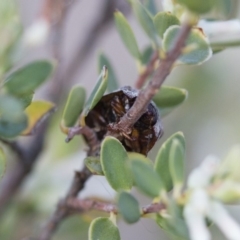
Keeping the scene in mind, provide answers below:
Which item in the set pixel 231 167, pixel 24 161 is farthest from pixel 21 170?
pixel 231 167

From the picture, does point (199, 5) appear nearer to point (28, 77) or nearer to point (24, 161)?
point (28, 77)

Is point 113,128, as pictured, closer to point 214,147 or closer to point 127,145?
point 127,145

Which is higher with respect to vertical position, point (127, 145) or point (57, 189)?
point (127, 145)

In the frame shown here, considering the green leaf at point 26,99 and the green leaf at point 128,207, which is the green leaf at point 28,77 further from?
the green leaf at point 128,207

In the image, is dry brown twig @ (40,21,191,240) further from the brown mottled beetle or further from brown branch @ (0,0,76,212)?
brown branch @ (0,0,76,212)

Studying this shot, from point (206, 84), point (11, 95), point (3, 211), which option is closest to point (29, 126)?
point (11, 95)

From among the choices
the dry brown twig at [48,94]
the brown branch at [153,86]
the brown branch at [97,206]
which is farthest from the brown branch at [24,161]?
the brown branch at [153,86]

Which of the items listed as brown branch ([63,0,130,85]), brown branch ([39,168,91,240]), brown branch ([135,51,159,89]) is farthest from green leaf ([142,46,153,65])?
brown branch ([63,0,130,85])
